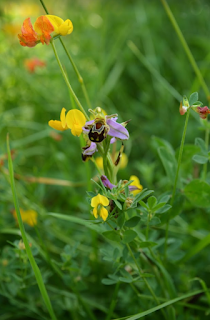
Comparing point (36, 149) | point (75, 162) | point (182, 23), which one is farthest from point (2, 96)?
point (182, 23)

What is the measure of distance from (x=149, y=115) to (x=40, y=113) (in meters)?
0.66

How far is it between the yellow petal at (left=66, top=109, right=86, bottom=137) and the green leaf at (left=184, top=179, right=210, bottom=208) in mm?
Result: 432

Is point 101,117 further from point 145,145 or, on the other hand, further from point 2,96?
point 2,96

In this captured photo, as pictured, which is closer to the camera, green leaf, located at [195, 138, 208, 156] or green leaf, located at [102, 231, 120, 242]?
green leaf, located at [102, 231, 120, 242]

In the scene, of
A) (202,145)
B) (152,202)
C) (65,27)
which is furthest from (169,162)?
(65,27)

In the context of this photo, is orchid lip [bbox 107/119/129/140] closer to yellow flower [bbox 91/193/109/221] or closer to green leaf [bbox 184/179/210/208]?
yellow flower [bbox 91/193/109/221]

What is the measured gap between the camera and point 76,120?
2.31 ft

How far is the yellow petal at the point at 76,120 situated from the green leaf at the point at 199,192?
0.43m

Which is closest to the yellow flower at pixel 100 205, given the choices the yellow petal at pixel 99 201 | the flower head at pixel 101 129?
the yellow petal at pixel 99 201

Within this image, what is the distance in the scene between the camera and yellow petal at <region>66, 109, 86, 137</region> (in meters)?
0.70

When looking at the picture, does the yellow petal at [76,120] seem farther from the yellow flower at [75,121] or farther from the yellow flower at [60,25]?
the yellow flower at [60,25]

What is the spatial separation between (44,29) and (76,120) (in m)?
0.23

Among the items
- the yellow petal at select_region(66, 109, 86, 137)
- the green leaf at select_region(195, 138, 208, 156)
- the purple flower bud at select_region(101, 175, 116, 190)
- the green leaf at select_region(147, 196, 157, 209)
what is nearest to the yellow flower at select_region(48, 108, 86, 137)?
the yellow petal at select_region(66, 109, 86, 137)

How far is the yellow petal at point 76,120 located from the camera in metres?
0.70
